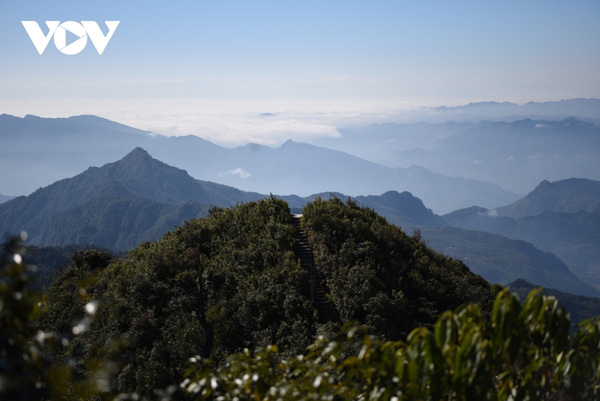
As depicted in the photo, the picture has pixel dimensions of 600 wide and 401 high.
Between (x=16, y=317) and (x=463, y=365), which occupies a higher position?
(x=16, y=317)

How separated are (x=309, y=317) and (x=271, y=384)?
73.6 ft

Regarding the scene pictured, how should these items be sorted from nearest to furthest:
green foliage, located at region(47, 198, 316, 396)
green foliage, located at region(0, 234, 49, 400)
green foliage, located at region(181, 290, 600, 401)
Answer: green foliage, located at region(0, 234, 49, 400) < green foliage, located at region(181, 290, 600, 401) < green foliage, located at region(47, 198, 316, 396)

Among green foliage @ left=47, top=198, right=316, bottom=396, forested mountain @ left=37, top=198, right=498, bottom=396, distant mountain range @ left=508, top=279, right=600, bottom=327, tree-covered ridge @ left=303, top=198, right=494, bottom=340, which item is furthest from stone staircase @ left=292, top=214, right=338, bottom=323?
distant mountain range @ left=508, top=279, right=600, bottom=327

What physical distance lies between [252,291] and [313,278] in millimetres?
4599

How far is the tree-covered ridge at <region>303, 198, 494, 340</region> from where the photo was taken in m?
28.7

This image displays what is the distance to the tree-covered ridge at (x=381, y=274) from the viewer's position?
28734 millimetres

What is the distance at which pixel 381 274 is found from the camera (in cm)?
3284

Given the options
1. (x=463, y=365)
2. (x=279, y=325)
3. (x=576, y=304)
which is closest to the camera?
(x=463, y=365)

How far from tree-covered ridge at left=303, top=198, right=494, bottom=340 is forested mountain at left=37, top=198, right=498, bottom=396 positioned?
0.26 feet

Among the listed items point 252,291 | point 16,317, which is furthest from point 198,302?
point 16,317

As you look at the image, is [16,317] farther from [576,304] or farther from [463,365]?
[576,304]

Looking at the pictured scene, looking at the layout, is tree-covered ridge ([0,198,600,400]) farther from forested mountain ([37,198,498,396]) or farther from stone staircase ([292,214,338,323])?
stone staircase ([292,214,338,323])

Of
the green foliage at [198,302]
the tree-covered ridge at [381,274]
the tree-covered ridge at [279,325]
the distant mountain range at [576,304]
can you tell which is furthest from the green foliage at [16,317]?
the distant mountain range at [576,304]

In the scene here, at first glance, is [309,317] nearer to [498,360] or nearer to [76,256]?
[498,360]
